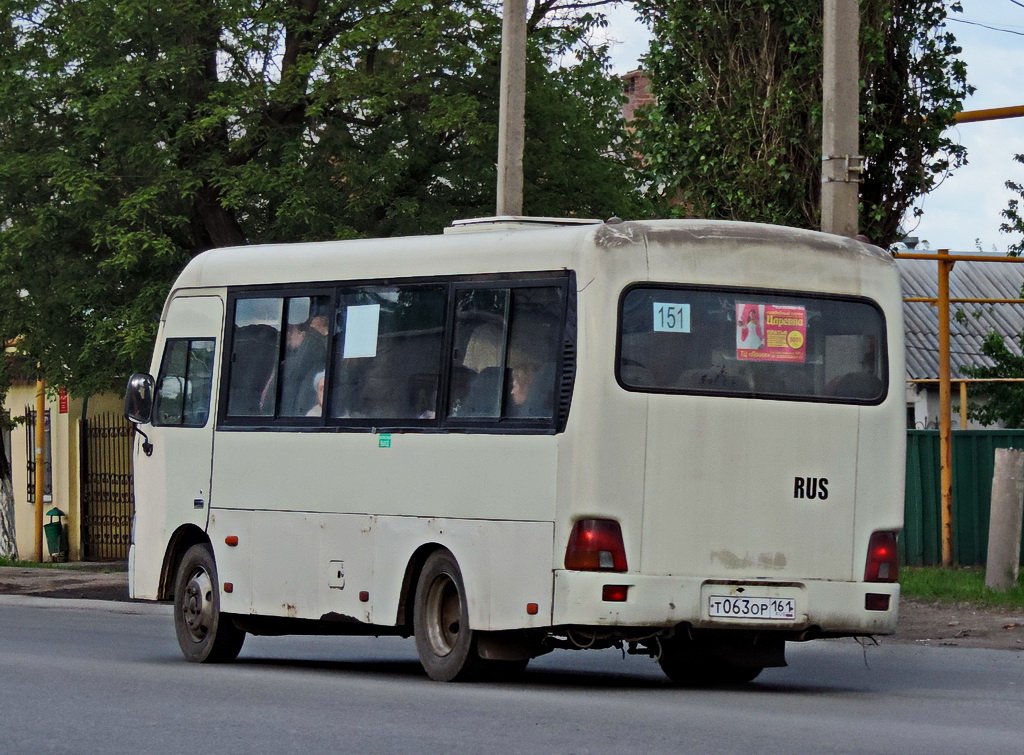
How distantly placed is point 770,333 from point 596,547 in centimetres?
171

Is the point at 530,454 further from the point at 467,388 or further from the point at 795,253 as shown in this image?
the point at 795,253

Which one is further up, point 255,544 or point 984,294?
point 984,294

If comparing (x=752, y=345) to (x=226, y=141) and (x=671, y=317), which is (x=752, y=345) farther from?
(x=226, y=141)

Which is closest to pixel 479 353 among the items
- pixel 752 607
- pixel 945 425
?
pixel 752 607

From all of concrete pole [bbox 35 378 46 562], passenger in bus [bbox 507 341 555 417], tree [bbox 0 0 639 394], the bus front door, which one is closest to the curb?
tree [bbox 0 0 639 394]

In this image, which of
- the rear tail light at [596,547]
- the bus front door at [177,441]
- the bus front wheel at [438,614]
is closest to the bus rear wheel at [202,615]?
the bus front door at [177,441]

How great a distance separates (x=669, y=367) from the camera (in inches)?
472

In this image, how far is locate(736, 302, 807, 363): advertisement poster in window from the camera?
12.2 metres

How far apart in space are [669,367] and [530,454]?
3.12 feet

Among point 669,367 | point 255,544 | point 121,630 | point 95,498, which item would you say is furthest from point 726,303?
point 95,498

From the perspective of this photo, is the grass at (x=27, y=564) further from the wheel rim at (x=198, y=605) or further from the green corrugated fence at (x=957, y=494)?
the wheel rim at (x=198, y=605)

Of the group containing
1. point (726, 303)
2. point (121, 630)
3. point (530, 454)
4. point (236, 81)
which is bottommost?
point (121, 630)

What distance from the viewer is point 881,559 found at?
40.7 ft

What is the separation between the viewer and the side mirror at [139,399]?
1495 cm
